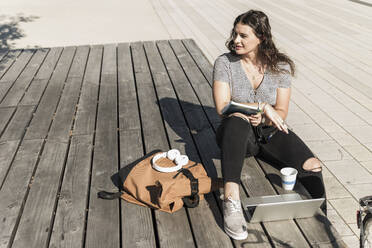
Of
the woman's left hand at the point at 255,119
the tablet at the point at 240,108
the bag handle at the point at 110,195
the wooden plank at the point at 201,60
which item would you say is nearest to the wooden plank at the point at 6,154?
the bag handle at the point at 110,195

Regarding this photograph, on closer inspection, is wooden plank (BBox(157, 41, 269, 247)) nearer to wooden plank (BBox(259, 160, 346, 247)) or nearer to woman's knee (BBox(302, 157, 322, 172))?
wooden plank (BBox(259, 160, 346, 247))

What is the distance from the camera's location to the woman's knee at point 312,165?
2.77 meters

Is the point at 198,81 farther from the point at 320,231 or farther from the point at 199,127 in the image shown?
the point at 320,231

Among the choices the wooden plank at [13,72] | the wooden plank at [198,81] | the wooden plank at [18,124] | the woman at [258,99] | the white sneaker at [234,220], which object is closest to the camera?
the white sneaker at [234,220]

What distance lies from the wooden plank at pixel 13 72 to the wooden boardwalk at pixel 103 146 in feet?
0.09

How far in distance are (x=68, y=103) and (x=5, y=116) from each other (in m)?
0.69

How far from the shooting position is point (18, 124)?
3.87 m

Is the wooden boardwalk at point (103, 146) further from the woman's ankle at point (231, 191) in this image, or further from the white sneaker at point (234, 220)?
the woman's ankle at point (231, 191)

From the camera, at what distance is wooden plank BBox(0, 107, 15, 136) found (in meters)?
3.84

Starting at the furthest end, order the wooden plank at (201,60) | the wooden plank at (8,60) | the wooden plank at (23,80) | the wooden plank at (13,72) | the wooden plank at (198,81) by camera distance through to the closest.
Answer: the wooden plank at (8,60) < the wooden plank at (201,60) < the wooden plank at (13,72) < the wooden plank at (23,80) < the wooden plank at (198,81)

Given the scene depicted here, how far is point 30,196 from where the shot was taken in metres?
2.79

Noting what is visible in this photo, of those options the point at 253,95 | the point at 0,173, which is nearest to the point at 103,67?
the point at 0,173

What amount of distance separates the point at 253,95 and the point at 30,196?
6.26 feet

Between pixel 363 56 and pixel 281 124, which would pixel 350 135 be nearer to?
pixel 281 124
